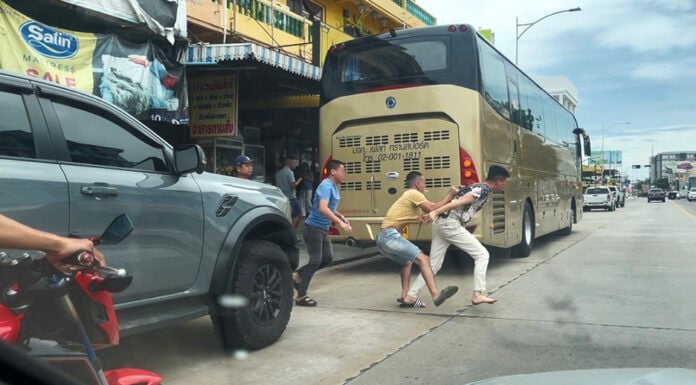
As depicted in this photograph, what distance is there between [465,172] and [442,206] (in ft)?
7.16

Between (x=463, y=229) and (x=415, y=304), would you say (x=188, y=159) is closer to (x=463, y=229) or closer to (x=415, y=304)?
(x=415, y=304)

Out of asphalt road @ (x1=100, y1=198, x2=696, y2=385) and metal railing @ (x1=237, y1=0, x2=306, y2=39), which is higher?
metal railing @ (x1=237, y1=0, x2=306, y2=39)

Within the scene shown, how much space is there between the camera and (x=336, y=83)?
32.5 ft

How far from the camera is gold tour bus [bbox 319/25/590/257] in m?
8.98

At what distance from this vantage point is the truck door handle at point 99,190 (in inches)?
141

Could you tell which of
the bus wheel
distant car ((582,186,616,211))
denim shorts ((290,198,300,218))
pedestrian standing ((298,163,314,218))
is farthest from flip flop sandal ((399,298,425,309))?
distant car ((582,186,616,211))

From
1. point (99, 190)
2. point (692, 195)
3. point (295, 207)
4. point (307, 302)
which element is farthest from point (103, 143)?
point (692, 195)

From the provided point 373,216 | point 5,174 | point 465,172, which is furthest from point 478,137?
point 5,174

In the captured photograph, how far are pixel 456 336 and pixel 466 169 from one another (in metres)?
3.81

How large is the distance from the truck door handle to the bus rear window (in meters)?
6.31

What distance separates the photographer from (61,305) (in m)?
2.10

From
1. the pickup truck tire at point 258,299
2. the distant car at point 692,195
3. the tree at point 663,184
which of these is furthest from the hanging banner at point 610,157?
the pickup truck tire at point 258,299

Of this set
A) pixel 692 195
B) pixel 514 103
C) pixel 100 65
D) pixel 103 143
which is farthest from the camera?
pixel 692 195

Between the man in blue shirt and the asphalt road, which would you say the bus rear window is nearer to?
the man in blue shirt
